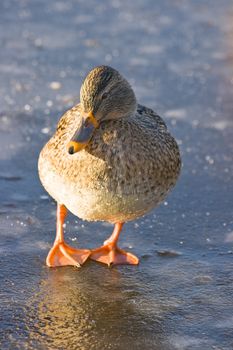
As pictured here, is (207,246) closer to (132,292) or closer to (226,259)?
(226,259)

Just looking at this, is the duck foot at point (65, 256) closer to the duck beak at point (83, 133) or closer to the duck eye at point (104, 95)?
the duck beak at point (83, 133)

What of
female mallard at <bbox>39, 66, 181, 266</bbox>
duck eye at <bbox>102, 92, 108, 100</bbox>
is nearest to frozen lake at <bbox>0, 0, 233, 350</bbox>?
female mallard at <bbox>39, 66, 181, 266</bbox>

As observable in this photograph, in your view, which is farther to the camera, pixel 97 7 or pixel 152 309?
pixel 97 7

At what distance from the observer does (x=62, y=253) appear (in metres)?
4.89

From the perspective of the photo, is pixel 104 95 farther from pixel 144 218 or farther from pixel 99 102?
pixel 144 218

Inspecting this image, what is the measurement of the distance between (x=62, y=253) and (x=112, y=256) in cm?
30

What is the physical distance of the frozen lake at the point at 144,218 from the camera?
422 cm

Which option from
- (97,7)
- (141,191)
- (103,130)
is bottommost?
(97,7)

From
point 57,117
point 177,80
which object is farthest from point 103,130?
point 177,80

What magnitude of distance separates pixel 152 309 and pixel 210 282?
0.48 m

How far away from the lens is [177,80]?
7.91 meters

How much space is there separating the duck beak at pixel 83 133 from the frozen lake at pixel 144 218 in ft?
2.75

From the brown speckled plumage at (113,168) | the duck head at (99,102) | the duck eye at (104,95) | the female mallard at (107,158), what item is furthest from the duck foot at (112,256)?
the duck eye at (104,95)

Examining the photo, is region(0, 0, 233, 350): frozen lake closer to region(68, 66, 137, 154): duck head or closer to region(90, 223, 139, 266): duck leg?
region(90, 223, 139, 266): duck leg
